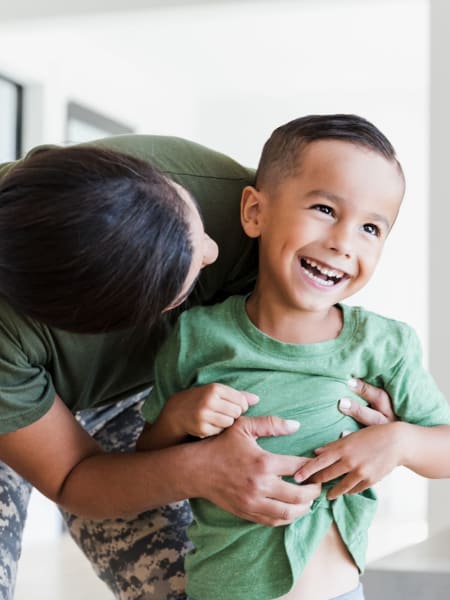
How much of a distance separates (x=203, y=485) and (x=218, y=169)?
1.73ft

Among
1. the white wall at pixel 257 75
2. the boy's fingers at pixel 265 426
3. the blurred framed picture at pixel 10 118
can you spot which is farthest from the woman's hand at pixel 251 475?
the blurred framed picture at pixel 10 118

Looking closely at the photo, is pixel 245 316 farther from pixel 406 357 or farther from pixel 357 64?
pixel 357 64

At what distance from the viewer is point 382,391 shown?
1557 mm

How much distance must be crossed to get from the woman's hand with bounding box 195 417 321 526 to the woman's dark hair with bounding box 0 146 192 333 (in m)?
0.23

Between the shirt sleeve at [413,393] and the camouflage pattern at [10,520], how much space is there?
70cm

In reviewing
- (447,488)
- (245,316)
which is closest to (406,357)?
(245,316)

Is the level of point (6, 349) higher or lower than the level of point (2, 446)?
higher

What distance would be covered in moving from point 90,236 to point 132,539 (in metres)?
0.76

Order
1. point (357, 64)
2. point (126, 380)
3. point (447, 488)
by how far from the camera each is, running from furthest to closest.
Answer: point (357, 64)
point (447, 488)
point (126, 380)

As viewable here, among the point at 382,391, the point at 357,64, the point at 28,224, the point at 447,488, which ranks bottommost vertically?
the point at 447,488

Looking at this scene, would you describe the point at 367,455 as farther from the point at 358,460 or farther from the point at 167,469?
the point at 167,469

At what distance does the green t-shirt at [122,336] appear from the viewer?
5.09 ft

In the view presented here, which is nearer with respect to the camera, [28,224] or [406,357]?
[28,224]

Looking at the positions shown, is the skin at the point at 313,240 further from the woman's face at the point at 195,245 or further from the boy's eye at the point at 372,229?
the woman's face at the point at 195,245
